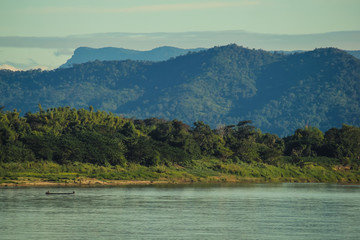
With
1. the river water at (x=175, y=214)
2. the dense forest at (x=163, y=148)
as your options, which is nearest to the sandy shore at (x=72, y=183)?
the dense forest at (x=163, y=148)

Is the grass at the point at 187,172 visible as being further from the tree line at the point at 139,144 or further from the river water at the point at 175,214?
the river water at the point at 175,214

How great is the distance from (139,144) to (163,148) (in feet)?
12.6

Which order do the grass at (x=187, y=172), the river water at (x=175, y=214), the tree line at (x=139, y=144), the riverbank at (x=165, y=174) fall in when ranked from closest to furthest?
the river water at (x=175, y=214)
the riverbank at (x=165, y=174)
the grass at (x=187, y=172)
the tree line at (x=139, y=144)

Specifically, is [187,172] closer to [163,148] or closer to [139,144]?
[163,148]

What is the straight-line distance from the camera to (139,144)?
8925 cm

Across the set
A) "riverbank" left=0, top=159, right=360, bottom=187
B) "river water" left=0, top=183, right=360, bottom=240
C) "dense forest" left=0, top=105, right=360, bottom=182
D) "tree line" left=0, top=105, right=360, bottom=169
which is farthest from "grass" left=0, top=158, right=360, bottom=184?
"river water" left=0, top=183, right=360, bottom=240

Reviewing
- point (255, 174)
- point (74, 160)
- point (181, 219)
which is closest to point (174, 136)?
point (255, 174)

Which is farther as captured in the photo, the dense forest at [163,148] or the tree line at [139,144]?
the tree line at [139,144]

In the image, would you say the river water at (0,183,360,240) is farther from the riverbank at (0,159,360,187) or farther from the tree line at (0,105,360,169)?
the tree line at (0,105,360,169)

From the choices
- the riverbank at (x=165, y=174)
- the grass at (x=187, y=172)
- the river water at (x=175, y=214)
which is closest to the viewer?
the river water at (x=175, y=214)

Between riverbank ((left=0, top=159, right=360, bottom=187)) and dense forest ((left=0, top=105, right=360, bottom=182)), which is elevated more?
dense forest ((left=0, top=105, right=360, bottom=182))

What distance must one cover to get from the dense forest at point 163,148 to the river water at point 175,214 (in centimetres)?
1226

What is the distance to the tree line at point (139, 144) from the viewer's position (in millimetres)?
81125

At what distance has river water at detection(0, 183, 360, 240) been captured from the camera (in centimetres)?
3897
